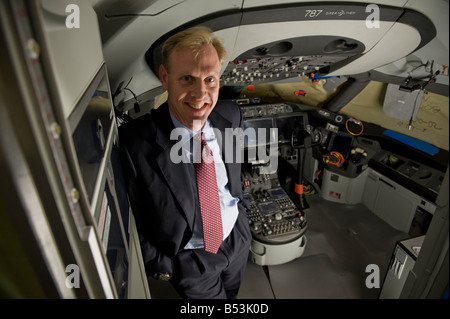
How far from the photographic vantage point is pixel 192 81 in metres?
1.35

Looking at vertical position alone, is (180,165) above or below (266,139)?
above

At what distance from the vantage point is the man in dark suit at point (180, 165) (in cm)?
133

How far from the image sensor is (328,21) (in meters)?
1.44

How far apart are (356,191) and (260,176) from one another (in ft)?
4.97

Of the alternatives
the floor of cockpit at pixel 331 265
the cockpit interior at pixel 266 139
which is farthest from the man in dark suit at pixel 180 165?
the floor of cockpit at pixel 331 265

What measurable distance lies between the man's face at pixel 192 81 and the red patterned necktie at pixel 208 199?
0.60 ft

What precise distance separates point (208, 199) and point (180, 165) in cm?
A: 27

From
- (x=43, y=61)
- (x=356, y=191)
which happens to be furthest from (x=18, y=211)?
(x=356, y=191)

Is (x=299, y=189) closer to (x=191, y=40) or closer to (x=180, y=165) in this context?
(x=180, y=165)

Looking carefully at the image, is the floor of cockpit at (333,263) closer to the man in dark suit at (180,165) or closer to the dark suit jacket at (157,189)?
the man in dark suit at (180,165)

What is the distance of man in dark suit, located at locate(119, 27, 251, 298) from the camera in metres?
1.33

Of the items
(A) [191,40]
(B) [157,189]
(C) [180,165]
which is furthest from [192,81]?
(B) [157,189]
